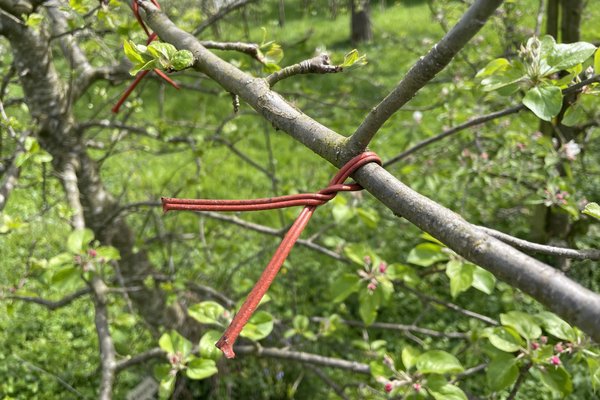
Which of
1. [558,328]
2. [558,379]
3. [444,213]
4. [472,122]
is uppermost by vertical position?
[444,213]

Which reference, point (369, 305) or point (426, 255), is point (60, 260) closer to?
point (369, 305)

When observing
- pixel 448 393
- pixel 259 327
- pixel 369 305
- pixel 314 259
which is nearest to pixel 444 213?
pixel 448 393

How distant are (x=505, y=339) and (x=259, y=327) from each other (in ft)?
2.21

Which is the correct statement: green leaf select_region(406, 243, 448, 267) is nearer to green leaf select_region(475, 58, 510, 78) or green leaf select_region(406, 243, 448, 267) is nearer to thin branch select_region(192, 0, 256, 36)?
green leaf select_region(475, 58, 510, 78)

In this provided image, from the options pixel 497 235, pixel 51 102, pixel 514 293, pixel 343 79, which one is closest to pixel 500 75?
pixel 497 235

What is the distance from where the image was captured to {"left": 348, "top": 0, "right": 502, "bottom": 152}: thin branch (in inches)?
19.9

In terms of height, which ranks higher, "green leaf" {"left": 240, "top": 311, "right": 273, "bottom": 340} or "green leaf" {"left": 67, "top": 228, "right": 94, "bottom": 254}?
"green leaf" {"left": 67, "top": 228, "right": 94, "bottom": 254}

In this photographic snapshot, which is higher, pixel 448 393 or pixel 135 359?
pixel 448 393

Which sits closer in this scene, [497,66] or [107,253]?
[497,66]

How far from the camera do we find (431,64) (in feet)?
1.85

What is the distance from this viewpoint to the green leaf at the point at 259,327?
148 centimetres

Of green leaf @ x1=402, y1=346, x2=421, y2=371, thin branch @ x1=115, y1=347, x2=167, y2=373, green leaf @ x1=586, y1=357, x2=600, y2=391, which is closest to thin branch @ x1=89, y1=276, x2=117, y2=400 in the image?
thin branch @ x1=115, y1=347, x2=167, y2=373

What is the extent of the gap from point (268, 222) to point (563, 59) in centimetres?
320

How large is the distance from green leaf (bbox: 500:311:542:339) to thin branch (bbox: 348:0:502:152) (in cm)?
88
